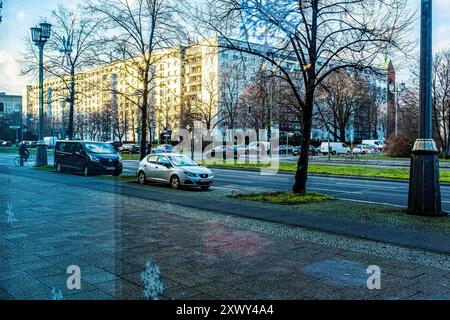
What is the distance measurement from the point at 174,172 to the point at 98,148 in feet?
25.2

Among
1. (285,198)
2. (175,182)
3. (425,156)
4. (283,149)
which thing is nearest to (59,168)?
(175,182)

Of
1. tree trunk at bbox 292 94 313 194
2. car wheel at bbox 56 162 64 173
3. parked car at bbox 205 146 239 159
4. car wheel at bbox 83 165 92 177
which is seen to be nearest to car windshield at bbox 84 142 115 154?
car wheel at bbox 83 165 92 177

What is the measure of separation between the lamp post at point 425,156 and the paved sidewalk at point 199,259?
11.7ft

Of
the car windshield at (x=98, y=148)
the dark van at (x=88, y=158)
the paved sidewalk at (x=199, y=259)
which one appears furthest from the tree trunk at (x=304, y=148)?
the car windshield at (x=98, y=148)

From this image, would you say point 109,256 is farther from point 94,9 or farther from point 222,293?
point 94,9

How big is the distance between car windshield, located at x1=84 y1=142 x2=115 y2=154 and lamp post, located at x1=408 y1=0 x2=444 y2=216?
53.8 ft

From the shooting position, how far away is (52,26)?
80.0 feet

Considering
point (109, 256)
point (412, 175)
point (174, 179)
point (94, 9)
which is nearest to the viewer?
point (109, 256)

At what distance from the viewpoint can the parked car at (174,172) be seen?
53.4ft

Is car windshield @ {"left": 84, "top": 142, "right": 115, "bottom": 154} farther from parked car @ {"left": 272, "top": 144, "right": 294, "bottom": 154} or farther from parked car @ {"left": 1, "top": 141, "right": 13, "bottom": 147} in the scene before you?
parked car @ {"left": 1, "top": 141, "right": 13, "bottom": 147}

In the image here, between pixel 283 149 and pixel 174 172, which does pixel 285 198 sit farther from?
pixel 283 149

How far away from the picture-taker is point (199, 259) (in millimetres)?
5895
